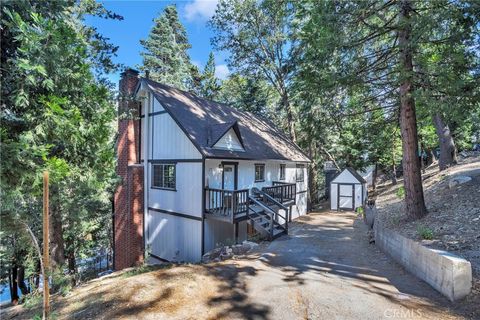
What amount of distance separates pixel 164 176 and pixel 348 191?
43.1 ft

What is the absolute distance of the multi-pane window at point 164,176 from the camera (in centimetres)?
1191

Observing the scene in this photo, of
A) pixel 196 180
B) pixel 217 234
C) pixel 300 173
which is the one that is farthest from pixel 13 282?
pixel 300 173

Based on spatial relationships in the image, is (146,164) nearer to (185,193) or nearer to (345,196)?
(185,193)

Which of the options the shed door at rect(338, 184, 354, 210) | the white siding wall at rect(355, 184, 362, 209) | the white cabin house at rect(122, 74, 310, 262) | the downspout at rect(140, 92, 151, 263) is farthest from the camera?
the shed door at rect(338, 184, 354, 210)

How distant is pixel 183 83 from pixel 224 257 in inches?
983

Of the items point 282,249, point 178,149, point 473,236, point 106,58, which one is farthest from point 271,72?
point 473,236

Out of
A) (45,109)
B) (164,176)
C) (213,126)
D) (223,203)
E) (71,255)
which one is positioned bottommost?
(71,255)

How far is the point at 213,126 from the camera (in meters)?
12.4

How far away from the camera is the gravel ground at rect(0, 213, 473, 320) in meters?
4.28

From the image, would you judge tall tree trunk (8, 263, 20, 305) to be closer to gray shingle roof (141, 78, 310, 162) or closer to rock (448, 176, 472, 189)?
gray shingle roof (141, 78, 310, 162)

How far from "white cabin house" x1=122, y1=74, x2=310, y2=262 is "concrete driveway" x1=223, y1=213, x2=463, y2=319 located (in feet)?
9.29

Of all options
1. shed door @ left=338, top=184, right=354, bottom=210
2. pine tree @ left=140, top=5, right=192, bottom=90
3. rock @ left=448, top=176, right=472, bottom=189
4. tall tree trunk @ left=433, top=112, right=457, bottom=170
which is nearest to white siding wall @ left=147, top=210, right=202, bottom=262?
rock @ left=448, top=176, right=472, bottom=189

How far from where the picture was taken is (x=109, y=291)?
16.7ft

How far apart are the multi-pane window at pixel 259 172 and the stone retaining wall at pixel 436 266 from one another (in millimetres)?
7225
